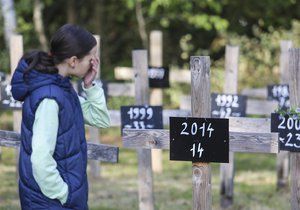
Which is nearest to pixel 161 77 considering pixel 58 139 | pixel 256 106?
pixel 256 106

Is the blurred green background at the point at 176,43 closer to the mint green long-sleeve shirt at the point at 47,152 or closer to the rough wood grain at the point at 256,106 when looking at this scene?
the rough wood grain at the point at 256,106

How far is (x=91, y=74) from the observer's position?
4254 millimetres

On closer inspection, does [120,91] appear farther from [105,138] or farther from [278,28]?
[278,28]

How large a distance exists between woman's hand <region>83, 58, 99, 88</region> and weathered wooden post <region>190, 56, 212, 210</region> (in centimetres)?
82

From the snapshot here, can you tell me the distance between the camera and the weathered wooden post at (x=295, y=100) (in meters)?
5.43

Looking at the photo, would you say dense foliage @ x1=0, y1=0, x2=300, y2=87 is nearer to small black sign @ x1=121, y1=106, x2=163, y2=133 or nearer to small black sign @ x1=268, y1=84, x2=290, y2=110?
small black sign @ x1=268, y1=84, x2=290, y2=110

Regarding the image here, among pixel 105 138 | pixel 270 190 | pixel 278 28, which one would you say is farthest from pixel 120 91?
pixel 278 28

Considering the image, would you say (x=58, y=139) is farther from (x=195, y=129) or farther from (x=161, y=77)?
(x=161, y=77)

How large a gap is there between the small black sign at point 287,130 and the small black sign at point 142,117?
4.89 ft

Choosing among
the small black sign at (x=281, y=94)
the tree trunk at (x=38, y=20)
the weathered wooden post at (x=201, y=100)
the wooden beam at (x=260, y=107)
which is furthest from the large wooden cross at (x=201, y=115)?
the tree trunk at (x=38, y=20)

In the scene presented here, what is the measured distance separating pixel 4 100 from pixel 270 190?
376 centimetres

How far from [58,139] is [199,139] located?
3.72ft

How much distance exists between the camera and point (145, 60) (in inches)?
307

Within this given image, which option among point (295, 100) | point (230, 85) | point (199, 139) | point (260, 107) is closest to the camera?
point (199, 139)
